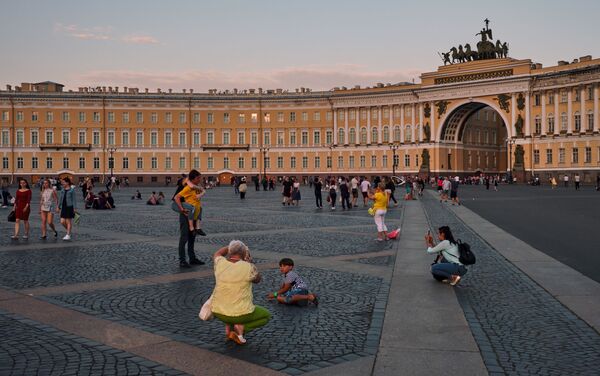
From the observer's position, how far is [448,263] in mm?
10234

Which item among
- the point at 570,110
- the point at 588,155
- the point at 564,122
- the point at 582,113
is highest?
the point at 570,110

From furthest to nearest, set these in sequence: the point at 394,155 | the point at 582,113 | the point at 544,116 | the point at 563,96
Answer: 1. the point at 394,155
2. the point at 544,116
3. the point at 563,96
4. the point at 582,113

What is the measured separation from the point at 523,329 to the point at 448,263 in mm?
2814

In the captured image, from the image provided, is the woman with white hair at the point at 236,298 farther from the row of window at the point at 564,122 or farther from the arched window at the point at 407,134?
the arched window at the point at 407,134

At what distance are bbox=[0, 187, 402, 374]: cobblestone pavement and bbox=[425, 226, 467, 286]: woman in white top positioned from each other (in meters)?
0.88

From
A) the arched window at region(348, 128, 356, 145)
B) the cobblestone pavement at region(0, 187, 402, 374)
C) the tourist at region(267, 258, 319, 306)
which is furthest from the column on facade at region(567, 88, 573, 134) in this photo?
the tourist at region(267, 258, 319, 306)

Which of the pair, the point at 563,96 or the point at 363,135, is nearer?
the point at 563,96

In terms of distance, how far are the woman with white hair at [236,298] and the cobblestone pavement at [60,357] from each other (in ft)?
3.39

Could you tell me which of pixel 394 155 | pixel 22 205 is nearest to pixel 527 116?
pixel 394 155

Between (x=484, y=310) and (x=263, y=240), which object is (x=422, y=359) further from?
(x=263, y=240)

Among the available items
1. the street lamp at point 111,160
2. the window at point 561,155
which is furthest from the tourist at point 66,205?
the street lamp at point 111,160

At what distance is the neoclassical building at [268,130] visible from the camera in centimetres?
8875

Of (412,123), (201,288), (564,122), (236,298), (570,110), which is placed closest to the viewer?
(236,298)

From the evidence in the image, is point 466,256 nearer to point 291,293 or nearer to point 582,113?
point 291,293
